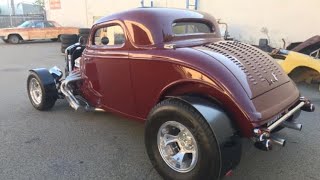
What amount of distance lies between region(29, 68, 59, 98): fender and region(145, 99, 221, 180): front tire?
289 cm

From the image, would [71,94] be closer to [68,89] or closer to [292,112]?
[68,89]

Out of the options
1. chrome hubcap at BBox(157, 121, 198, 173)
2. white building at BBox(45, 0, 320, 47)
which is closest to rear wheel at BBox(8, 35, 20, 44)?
white building at BBox(45, 0, 320, 47)

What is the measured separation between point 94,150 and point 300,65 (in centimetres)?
514

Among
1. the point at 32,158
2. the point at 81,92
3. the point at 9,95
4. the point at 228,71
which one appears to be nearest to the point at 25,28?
the point at 9,95

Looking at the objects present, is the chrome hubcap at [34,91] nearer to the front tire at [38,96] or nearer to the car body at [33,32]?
the front tire at [38,96]

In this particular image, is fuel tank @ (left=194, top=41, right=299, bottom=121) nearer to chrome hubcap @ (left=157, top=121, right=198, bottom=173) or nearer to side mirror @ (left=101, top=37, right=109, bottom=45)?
chrome hubcap @ (left=157, top=121, right=198, bottom=173)

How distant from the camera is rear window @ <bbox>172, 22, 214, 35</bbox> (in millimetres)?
4500

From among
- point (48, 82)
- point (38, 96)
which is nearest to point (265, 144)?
point (48, 82)

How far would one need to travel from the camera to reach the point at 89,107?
534 centimetres

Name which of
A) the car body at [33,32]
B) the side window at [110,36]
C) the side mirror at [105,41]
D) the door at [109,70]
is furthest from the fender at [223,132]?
the car body at [33,32]

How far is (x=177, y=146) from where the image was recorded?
3.69 m

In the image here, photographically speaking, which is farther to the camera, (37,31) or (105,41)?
(37,31)

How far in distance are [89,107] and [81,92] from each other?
0.40 metres

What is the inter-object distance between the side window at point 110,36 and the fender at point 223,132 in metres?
1.66
